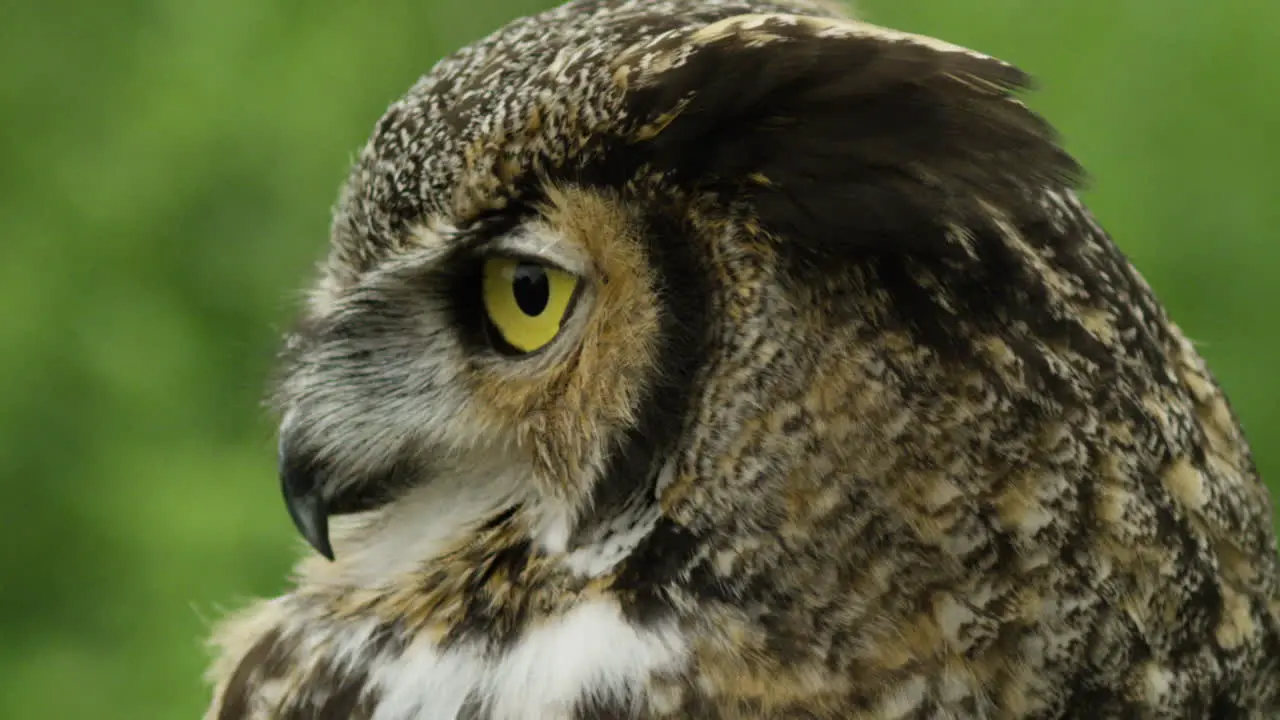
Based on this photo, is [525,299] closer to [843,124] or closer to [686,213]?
[686,213]

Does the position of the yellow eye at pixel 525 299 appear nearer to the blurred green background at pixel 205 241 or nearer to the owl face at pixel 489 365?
the owl face at pixel 489 365

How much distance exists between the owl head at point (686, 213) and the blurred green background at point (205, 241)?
5.39 ft

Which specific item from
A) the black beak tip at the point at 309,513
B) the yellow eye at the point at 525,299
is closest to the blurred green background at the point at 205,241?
the black beak tip at the point at 309,513

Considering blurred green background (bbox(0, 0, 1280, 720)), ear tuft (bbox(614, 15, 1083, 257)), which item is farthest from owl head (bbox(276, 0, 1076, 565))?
blurred green background (bbox(0, 0, 1280, 720))

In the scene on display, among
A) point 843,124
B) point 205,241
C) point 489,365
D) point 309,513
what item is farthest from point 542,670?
point 205,241

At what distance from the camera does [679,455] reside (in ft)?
4.32

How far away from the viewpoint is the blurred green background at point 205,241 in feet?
10.2

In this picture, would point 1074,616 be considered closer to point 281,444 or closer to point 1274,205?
point 281,444

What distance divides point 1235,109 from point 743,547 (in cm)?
234

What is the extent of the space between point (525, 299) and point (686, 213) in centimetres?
18

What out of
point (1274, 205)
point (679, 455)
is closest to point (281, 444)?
point (679, 455)

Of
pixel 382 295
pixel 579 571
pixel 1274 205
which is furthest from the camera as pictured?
pixel 1274 205

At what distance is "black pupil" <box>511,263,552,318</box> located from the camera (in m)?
1.36

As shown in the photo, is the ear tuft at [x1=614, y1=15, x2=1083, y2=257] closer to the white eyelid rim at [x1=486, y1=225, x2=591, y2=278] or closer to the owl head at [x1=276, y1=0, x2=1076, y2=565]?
the owl head at [x1=276, y1=0, x2=1076, y2=565]
